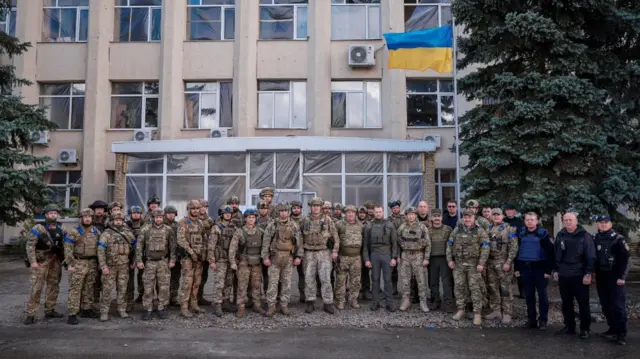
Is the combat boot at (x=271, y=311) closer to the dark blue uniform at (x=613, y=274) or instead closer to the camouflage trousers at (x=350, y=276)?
the camouflage trousers at (x=350, y=276)

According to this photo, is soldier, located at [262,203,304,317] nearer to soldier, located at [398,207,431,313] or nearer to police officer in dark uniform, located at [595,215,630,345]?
soldier, located at [398,207,431,313]

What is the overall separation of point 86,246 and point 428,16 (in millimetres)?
14489

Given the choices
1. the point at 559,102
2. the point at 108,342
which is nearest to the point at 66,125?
the point at 108,342

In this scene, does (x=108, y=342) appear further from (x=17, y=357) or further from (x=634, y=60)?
(x=634, y=60)

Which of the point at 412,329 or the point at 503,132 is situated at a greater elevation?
the point at 503,132

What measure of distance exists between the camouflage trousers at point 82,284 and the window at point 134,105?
11.1 metres

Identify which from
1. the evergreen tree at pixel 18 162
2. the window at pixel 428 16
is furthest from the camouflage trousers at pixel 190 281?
the window at pixel 428 16

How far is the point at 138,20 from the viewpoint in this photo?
18.0m

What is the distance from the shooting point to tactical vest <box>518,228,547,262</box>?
6918 millimetres

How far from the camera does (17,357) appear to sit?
5.68 metres

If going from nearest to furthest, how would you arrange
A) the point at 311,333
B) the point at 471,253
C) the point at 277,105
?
the point at 311,333 < the point at 471,253 < the point at 277,105

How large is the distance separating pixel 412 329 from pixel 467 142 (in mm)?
4628

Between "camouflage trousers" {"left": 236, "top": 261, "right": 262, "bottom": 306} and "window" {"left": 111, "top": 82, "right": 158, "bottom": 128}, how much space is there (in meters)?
11.7

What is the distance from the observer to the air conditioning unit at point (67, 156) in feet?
56.1
